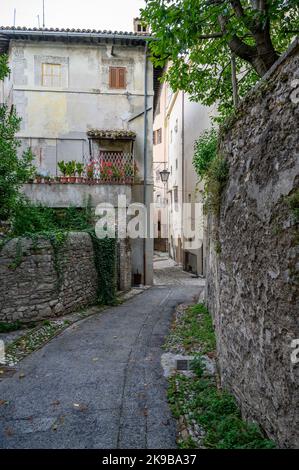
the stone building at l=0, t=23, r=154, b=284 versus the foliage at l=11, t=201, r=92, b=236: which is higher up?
the stone building at l=0, t=23, r=154, b=284

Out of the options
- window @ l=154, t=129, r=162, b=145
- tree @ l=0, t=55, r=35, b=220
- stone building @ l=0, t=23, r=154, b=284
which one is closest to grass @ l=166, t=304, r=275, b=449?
tree @ l=0, t=55, r=35, b=220

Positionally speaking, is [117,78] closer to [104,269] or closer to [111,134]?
[111,134]

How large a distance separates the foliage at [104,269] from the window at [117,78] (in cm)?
775

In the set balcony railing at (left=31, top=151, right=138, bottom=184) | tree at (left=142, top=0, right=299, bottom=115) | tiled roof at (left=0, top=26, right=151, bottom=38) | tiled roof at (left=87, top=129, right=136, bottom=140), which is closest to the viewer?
tree at (left=142, top=0, right=299, bottom=115)

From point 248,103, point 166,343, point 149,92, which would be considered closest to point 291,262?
point 248,103

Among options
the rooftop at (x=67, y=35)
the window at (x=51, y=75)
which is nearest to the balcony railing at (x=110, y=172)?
the window at (x=51, y=75)

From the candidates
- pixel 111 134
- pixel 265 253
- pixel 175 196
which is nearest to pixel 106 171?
pixel 111 134

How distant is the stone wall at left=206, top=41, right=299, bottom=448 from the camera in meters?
3.06

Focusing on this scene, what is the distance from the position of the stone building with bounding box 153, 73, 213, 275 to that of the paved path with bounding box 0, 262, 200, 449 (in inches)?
315

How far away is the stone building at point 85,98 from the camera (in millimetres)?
15711

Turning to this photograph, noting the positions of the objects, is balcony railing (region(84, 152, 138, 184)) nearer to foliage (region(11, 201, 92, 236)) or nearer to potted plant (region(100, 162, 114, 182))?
potted plant (region(100, 162, 114, 182))

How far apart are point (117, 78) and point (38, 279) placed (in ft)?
35.6

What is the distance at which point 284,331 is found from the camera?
3.13 meters

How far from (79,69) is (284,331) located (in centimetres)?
1589
